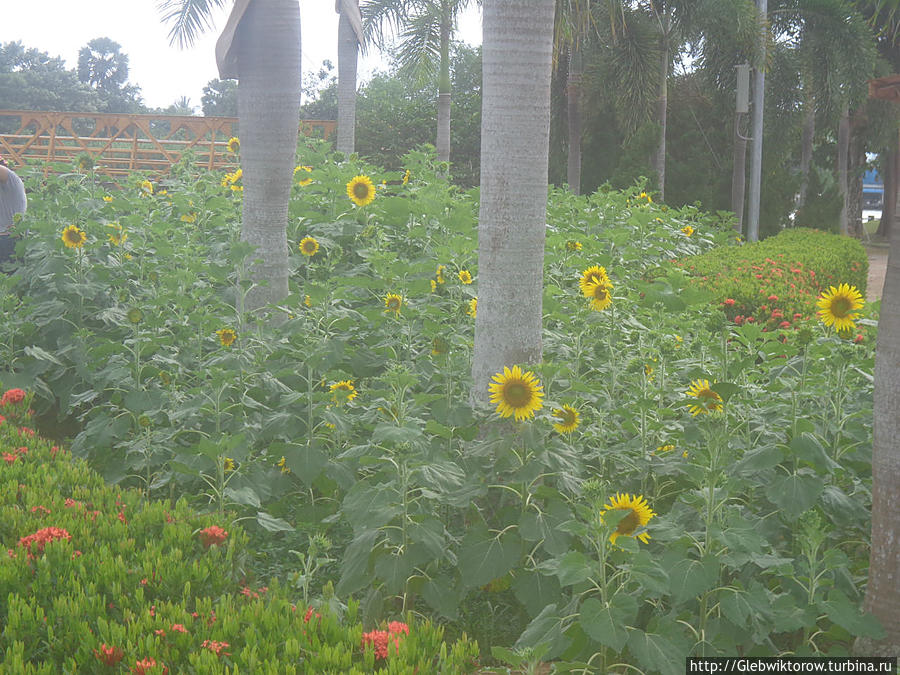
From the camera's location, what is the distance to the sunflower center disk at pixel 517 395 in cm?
348

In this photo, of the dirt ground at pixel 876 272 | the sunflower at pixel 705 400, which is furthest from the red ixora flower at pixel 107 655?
the dirt ground at pixel 876 272

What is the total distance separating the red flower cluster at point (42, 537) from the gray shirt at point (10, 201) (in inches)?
212

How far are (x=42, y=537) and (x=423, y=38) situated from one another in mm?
15888

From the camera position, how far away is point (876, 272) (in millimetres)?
20062

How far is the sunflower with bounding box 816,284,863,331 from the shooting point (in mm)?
3877

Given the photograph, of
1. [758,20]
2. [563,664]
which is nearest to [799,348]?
[563,664]

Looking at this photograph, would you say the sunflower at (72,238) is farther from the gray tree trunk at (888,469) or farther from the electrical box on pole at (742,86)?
the electrical box on pole at (742,86)

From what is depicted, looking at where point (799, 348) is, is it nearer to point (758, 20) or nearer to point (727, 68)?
point (758, 20)

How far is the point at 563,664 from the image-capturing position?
2799mm

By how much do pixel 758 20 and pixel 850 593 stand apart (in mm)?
17459

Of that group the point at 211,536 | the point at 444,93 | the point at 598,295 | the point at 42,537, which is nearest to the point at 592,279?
the point at 598,295

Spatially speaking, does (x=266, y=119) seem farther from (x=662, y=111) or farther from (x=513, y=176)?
(x=662, y=111)

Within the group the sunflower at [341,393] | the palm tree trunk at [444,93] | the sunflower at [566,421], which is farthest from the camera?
the palm tree trunk at [444,93]

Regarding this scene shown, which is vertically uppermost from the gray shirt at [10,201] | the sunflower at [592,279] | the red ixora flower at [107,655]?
the gray shirt at [10,201]
